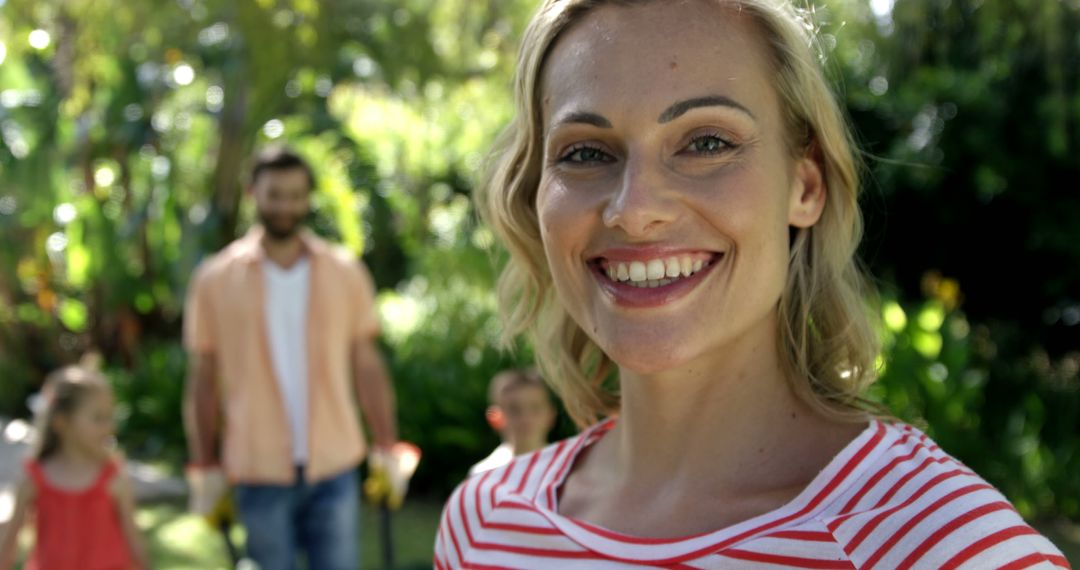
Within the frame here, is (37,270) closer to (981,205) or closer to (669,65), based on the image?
(981,205)

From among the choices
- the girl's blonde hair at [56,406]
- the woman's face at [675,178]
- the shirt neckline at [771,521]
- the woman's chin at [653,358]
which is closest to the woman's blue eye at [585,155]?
the woman's face at [675,178]

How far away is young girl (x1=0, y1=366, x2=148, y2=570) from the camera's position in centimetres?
436

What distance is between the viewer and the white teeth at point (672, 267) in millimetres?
1403

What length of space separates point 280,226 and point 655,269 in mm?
3571

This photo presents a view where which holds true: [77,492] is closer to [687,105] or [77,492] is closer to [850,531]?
[687,105]

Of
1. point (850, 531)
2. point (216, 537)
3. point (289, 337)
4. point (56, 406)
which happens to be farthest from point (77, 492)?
point (850, 531)

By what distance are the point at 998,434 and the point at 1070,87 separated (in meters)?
2.12

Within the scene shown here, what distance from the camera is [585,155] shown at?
1.47 metres

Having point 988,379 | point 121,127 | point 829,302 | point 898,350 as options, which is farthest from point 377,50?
point 829,302

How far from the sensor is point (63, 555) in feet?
14.2

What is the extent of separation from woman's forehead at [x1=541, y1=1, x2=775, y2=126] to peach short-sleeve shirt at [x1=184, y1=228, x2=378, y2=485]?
3.42 metres

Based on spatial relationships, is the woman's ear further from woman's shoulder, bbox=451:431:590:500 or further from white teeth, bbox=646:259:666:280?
woman's shoulder, bbox=451:431:590:500

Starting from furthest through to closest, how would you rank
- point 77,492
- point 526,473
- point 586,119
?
point 77,492 → point 526,473 → point 586,119

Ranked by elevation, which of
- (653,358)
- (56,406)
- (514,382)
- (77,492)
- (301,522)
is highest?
(653,358)
